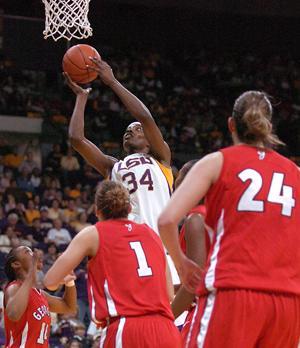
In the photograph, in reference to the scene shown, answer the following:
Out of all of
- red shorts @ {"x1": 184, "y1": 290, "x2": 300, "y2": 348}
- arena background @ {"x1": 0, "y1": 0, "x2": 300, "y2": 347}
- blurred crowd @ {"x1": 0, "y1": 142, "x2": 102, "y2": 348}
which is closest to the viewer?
red shorts @ {"x1": 184, "y1": 290, "x2": 300, "y2": 348}

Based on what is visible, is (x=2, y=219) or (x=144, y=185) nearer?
(x=144, y=185)

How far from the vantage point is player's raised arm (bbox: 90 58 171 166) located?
251 inches

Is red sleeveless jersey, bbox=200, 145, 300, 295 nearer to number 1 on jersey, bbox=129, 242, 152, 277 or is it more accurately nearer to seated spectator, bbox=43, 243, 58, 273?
number 1 on jersey, bbox=129, 242, 152, 277

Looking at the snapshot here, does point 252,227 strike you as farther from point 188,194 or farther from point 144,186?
point 144,186

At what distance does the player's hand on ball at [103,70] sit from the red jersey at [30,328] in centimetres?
162

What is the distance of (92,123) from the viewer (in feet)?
67.2

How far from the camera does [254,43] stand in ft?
78.5

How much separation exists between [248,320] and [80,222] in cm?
1221

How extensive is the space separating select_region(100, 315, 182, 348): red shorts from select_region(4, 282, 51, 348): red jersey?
5.05 feet

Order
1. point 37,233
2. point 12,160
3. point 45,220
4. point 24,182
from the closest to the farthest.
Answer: point 37,233 < point 45,220 < point 24,182 < point 12,160

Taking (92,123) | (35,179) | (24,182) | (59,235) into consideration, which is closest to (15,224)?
(59,235)

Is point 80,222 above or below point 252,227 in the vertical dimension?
below

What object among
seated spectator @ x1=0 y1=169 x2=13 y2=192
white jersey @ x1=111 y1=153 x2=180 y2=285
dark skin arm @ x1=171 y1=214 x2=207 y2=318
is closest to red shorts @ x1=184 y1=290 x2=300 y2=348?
dark skin arm @ x1=171 y1=214 x2=207 y2=318

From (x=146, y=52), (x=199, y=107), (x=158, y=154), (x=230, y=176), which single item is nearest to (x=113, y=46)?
(x=146, y=52)
